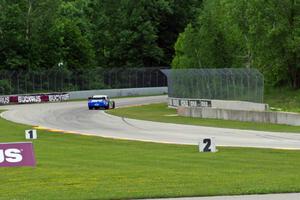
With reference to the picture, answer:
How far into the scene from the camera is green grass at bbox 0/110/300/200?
1147 cm

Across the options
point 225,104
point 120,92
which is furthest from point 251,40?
point 120,92

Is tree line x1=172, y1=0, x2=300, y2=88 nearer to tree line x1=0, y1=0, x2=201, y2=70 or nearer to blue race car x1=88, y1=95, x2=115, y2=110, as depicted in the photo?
blue race car x1=88, y1=95, x2=115, y2=110

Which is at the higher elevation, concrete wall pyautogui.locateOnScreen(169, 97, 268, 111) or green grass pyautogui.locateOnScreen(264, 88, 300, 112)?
concrete wall pyautogui.locateOnScreen(169, 97, 268, 111)

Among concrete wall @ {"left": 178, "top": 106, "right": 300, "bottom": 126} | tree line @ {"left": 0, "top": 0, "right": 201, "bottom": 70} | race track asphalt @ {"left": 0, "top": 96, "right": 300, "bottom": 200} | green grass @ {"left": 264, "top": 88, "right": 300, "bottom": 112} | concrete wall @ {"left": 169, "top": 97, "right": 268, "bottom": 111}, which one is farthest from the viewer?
tree line @ {"left": 0, "top": 0, "right": 201, "bottom": 70}

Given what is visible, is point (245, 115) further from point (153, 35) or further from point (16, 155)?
point (153, 35)

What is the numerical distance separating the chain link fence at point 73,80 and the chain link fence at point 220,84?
83.4ft

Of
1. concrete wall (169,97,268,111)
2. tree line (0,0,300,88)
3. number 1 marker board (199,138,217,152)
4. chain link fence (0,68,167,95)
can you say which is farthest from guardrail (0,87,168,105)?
number 1 marker board (199,138,217,152)

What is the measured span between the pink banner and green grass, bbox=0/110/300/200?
212 mm

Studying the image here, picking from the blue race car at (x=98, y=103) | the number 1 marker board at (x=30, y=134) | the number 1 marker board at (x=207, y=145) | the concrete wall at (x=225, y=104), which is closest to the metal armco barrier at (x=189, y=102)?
the concrete wall at (x=225, y=104)

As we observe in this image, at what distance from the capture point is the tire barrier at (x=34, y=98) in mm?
72694

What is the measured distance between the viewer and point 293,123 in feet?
111

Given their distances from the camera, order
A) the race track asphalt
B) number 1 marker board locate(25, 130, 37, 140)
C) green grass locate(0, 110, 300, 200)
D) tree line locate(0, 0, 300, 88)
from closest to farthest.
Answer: green grass locate(0, 110, 300, 200) < the race track asphalt < number 1 marker board locate(25, 130, 37, 140) < tree line locate(0, 0, 300, 88)

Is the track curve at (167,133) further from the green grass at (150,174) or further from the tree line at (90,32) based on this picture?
the tree line at (90,32)

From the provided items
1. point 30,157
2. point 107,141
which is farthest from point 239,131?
point 30,157
